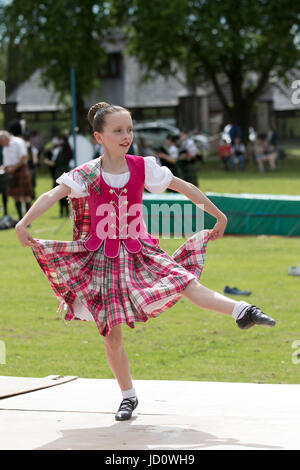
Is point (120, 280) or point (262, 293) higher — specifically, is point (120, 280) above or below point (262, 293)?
above

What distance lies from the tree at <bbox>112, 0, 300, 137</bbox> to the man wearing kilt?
2323 cm

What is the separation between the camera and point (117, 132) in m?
5.06

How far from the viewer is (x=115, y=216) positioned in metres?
5.01

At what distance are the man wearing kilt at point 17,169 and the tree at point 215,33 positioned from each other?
23231mm

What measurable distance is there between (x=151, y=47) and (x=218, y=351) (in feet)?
115

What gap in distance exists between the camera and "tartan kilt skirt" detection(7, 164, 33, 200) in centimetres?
1711

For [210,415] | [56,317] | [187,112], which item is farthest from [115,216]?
[187,112]

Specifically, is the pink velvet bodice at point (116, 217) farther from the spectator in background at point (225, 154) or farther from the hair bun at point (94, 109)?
the spectator in background at point (225, 154)

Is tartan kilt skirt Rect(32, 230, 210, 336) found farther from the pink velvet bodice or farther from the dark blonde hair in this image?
the dark blonde hair

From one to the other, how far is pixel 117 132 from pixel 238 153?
33631 mm

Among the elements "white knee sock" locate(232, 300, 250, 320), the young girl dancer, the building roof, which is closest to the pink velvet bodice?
the young girl dancer

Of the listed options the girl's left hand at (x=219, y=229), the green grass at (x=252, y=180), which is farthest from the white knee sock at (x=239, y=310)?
the green grass at (x=252, y=180)

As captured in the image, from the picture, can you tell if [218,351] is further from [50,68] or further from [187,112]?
[187,112]

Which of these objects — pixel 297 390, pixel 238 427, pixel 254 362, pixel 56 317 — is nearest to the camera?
pixel 238 427
